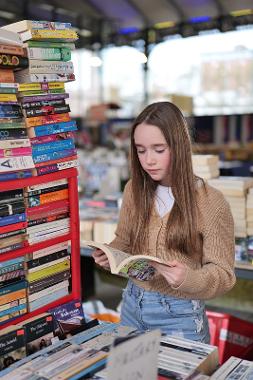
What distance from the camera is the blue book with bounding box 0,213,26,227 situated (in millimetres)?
1512

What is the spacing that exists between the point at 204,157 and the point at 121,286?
1.33 metres

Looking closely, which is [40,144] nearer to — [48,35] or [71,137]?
[71,137]

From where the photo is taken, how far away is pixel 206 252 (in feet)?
5.45

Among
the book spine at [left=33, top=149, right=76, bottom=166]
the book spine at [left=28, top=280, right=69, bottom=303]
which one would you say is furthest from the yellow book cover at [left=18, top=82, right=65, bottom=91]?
the book spine at [left=28, top=280, right=69, bottom=303]

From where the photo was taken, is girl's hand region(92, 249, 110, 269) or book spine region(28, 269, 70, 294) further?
girl's hand region(92, 249, 110, 269)

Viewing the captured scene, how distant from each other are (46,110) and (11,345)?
77cm

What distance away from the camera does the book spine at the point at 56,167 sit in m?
1.62

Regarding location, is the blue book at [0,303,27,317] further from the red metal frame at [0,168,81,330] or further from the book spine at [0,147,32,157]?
the book spine at [0,147,32,157]

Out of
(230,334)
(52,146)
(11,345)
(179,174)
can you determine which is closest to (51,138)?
(52,146)

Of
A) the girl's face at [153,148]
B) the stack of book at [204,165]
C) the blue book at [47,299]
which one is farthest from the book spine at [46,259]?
the stack of book at [204,165]

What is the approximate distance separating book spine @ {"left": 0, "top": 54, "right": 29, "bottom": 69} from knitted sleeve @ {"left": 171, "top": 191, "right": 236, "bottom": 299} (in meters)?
0.83

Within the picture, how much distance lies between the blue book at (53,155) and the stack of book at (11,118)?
32 mm

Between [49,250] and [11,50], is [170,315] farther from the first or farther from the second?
[11,50]

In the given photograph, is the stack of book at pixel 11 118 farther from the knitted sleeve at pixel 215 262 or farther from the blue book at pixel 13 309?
the knitted sleeve at pixel 215 262
